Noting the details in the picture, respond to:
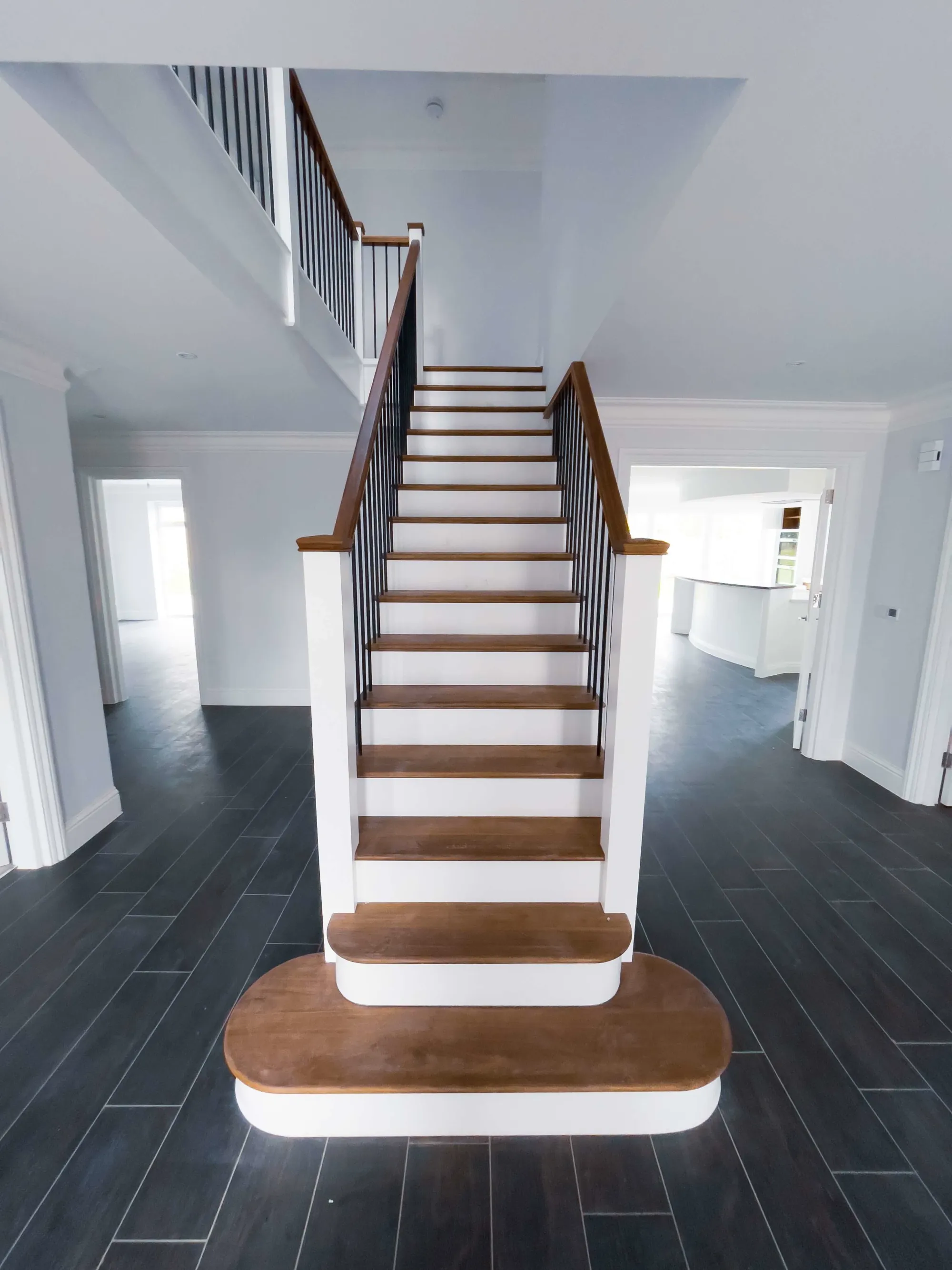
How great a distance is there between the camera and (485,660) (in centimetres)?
240

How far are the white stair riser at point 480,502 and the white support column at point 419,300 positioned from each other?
156 cm

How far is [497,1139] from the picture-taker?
4.78 feet

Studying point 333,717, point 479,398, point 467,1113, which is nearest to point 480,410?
point 479,398

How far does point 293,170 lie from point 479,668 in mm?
2531

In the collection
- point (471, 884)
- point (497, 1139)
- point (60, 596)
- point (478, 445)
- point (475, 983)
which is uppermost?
point (478, 445)

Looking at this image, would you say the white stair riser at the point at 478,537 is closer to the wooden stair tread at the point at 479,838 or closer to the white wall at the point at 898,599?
the wooden stair tread at the point at 479,838

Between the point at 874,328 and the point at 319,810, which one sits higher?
the point at 874,328

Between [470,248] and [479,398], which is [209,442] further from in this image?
[470,248]

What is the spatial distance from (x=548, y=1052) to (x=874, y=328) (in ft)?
9.48

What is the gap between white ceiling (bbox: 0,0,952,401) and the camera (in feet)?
3.12

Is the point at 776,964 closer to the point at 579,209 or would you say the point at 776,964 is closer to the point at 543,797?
the point at 543,797

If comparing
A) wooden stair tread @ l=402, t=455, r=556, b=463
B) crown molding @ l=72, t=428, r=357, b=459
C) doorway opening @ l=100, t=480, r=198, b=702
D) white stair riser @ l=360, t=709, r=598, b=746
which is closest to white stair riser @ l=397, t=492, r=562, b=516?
wooden stair tread @ l=402, t=455, r=556, b=463

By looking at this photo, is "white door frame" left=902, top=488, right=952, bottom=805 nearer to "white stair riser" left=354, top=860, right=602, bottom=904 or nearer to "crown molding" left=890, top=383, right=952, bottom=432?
"crown molding" left=890, top=383, right=952, bottom=432

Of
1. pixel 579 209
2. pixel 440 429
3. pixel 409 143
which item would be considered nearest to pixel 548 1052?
pixel 440 429
